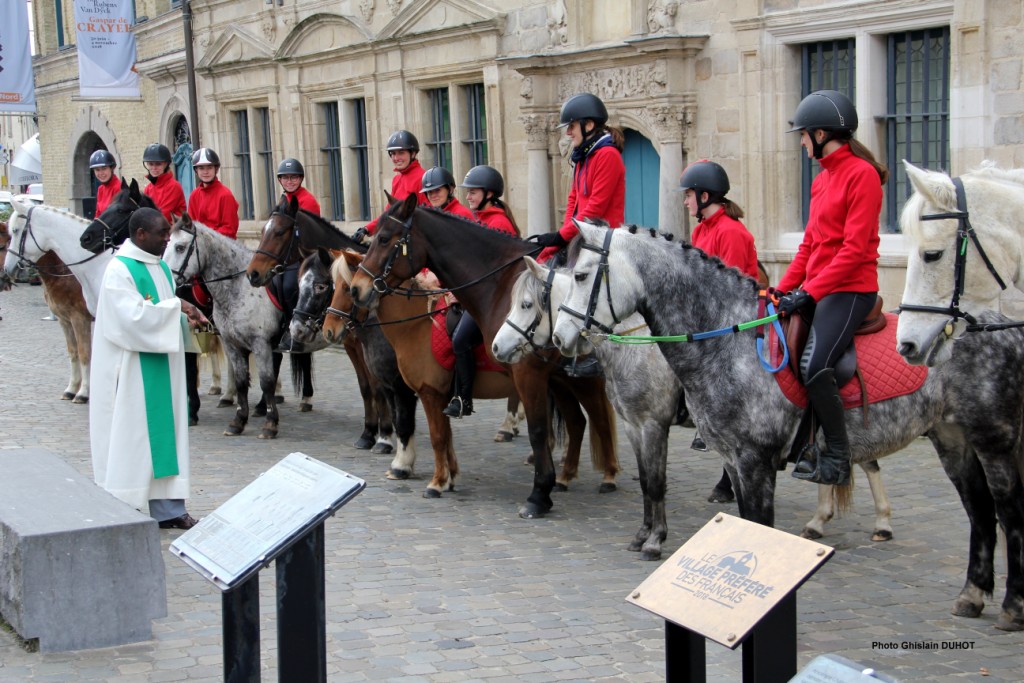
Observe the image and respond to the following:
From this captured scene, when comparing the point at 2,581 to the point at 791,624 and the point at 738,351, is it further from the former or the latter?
the point at 791,624

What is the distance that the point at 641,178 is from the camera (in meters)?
14.7

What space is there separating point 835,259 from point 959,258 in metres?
0.82

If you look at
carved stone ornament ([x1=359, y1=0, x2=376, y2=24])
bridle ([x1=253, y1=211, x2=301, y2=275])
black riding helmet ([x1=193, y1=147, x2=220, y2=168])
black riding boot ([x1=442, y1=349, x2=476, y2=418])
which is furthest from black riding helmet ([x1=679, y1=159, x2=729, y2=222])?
carved stone ornament ([x1=359, y1=0, x2=376, y2=24])

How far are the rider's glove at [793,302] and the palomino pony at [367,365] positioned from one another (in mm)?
4253

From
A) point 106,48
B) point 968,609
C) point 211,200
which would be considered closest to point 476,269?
point 968,609

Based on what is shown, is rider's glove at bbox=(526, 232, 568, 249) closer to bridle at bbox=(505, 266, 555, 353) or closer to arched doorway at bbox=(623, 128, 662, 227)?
bridle at bbox=(505, 266, 555, 353)

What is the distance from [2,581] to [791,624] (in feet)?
14.1

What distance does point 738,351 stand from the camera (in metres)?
6.03

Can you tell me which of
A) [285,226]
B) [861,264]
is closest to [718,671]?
[861,264]

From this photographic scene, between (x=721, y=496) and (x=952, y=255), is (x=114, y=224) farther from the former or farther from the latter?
(x=952, y=255)

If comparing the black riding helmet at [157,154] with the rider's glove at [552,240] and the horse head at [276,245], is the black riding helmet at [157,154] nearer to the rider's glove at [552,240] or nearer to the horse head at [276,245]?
the horse head at [276,245]

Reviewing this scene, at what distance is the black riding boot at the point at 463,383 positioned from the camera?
872cm

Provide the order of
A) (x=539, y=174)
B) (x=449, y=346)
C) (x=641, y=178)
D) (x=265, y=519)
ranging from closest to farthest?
(x=265, y=519) < (x=449, y=346) < (x=641, y=178) < (x=539, y=174)

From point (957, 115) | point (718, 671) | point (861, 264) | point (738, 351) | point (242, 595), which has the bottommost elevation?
point (718, 671)
